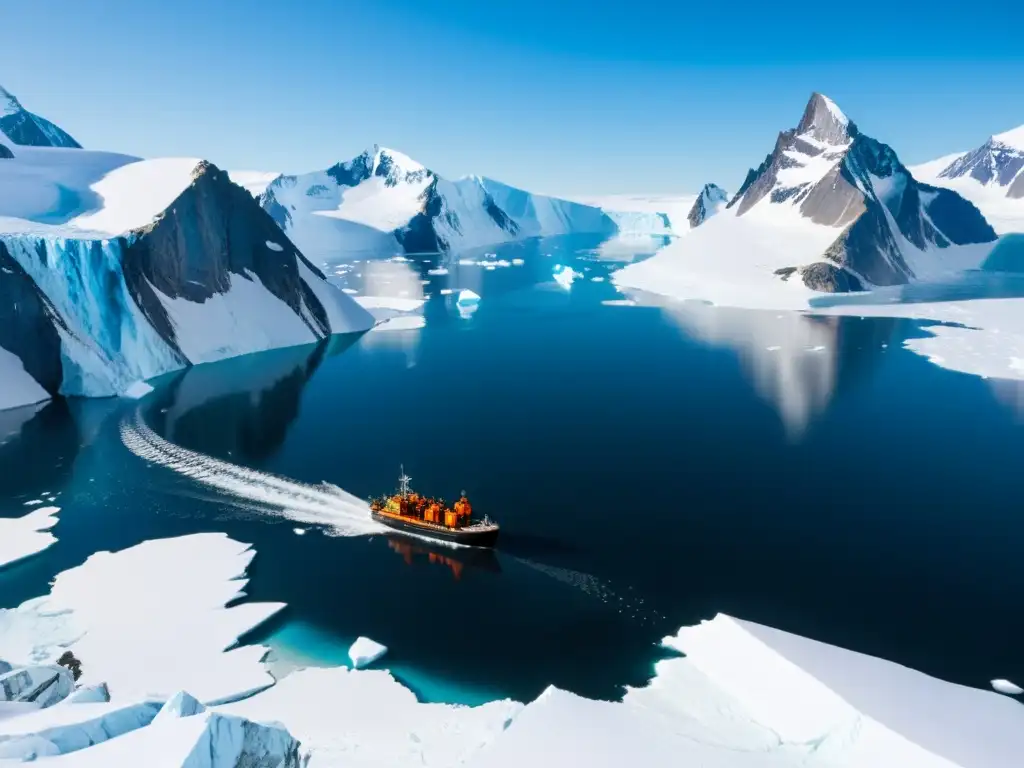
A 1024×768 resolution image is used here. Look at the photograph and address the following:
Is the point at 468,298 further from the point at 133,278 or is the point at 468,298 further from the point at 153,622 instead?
the point at 153,622

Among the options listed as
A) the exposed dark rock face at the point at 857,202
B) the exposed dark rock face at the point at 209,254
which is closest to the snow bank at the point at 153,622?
the exposed dark rock face at the point at 209,254

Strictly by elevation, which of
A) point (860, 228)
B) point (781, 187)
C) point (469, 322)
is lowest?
point (469, 322)

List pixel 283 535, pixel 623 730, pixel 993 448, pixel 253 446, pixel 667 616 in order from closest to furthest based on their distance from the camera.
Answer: pixel 623 730
pixel 667 616
pixel 283 535
pixel 993 448
pixel 253 446

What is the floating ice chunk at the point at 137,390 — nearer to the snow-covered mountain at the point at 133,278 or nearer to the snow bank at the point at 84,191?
the snow-covered mountain at the point at 133,278

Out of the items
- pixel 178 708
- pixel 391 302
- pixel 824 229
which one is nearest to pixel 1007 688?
pixel 178 708

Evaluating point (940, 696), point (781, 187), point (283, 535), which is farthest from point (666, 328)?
point (781, 187)

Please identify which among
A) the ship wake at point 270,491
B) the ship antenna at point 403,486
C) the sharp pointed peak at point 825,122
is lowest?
the ship wake at point 270,491

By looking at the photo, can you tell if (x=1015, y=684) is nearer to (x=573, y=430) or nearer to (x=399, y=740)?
(x=399, y=740)
